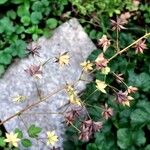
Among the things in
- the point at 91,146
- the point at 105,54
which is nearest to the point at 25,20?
the point at 105,54

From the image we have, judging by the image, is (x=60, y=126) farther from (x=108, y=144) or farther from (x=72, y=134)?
(x=108, y=144)

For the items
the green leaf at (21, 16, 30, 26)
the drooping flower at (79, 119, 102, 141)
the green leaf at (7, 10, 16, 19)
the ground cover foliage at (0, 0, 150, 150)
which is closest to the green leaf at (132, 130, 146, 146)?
the ground cover foliage at (0, 0, 150, 150)

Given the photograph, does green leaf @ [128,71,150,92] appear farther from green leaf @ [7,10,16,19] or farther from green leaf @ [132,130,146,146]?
green leaf @ [7,10,16,19]

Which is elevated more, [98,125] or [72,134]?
[98,125]

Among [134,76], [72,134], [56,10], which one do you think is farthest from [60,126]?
[56,10]

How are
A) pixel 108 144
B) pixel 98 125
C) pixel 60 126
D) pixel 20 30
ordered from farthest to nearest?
pixel 20 30
pixel 60 126
pixel 108 144
pixel 98 125

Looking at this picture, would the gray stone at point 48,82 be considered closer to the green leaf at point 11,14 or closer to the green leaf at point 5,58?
the green leaf at point 5,58

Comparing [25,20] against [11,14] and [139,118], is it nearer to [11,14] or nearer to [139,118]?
[11,14]
